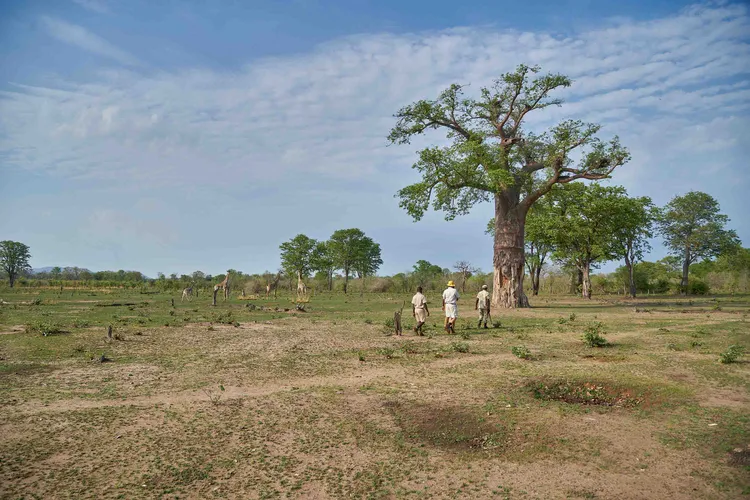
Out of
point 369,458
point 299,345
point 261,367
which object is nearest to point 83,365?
point 261,367

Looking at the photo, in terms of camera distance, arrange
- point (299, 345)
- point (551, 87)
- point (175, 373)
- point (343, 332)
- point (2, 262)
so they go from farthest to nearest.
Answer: point (2, 262)
point (551, 87)
point (343, 332)
point (299, 345)
point (175, 373)

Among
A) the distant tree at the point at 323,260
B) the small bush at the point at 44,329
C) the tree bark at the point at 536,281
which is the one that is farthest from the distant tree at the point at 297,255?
the small bush at the point at 44,329

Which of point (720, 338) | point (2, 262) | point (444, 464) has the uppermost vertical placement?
point (2, 262)

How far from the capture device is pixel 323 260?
2820 inches

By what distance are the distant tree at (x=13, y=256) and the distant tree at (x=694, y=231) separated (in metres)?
87.2

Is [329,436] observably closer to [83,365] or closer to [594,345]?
[83,365]

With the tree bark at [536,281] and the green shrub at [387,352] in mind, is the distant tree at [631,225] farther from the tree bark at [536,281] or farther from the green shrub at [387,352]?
the green shrub at [387,352]

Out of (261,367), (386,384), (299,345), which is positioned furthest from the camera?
(299,345)

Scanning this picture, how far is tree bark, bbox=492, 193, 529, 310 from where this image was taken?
2831 cm

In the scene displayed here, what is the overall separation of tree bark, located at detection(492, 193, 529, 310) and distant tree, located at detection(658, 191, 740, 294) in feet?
97.6

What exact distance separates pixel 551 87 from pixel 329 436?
2688 cm

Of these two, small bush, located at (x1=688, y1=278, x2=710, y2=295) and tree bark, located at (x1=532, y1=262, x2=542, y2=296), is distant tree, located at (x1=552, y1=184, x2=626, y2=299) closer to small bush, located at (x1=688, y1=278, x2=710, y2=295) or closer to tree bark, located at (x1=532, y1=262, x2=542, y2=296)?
tree bark, located at (x1=532, y1=262, x2=542, y2=296)

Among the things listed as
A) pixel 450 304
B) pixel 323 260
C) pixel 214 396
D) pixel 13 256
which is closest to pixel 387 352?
pixel 450 304

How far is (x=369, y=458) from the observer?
6.41m
